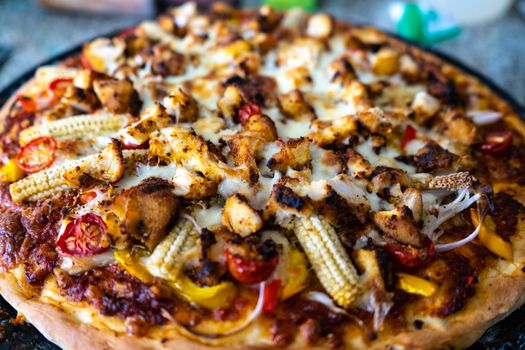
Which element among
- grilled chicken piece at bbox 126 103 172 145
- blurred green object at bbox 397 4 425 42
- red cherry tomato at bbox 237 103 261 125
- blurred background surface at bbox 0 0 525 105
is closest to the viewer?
grilled chicken piece at bbox 126 103 172 145

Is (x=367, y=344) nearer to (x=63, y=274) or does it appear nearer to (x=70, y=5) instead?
(x=63, y=274)

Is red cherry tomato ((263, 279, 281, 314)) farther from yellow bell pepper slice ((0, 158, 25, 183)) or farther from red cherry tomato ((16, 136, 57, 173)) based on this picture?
yellow bell pepper slice ((0, 158, 25, 183))

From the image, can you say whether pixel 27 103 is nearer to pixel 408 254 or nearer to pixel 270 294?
pixel 270 294

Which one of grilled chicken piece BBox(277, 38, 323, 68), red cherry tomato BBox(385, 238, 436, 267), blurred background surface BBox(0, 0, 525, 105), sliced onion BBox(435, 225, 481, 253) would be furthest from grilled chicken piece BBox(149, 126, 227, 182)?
blurred background surface BBox(0, 0, 525, 105)

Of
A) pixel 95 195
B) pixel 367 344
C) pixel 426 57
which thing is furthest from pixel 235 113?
pixel 426 57

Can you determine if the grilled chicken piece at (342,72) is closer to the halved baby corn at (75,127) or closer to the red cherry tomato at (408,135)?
the red cherry tomato at (408,135)

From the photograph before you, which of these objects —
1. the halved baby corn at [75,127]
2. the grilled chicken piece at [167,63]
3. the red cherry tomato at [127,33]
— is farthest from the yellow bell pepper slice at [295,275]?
the red cherry tomato at [127,33]

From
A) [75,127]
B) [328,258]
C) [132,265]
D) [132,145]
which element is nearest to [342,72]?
[132,145]
